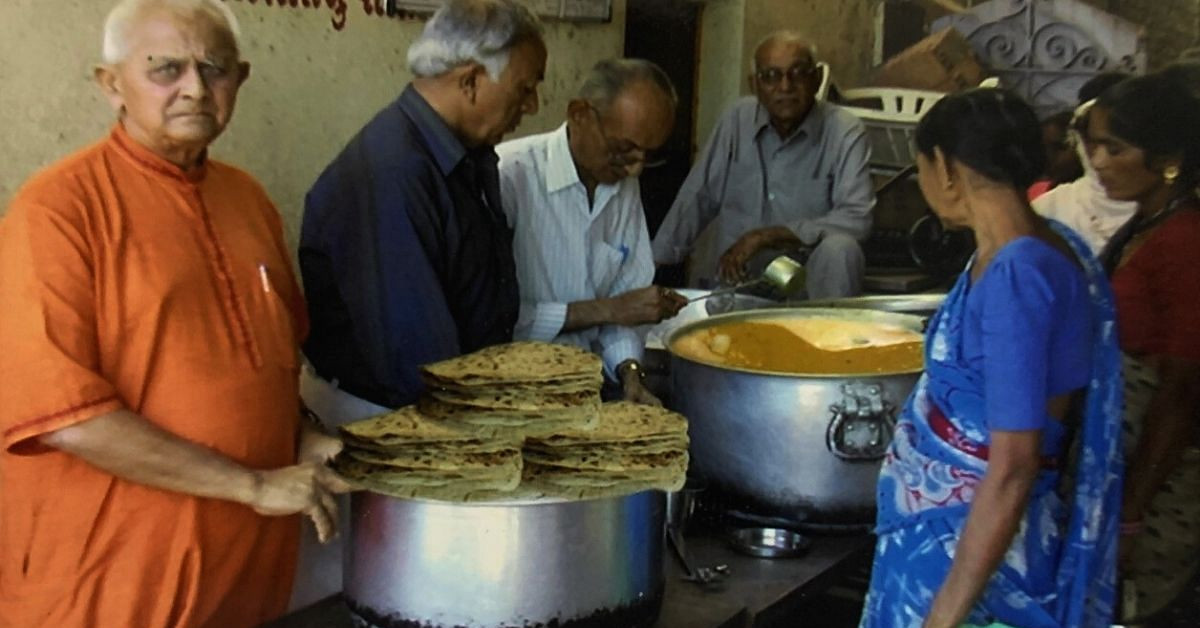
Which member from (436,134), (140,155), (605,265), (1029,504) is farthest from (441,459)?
(605,265)

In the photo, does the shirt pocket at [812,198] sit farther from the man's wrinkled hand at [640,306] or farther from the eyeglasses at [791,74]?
the man's wrinkled hand at [640,306]

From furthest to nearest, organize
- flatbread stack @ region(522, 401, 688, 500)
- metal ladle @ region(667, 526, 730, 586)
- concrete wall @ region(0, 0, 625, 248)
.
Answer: concrete wall @ region(0, 0, 625, 248) → metal ladle @ region(667, 526, 730, 586) → flatbread stack @ region(522, 401, 688, 500)

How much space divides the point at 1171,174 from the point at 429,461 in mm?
1908

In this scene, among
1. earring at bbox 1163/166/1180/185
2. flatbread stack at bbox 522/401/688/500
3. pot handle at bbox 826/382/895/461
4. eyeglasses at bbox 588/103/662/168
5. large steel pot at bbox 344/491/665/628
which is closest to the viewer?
large steel pot at bbox 344/491/665/628

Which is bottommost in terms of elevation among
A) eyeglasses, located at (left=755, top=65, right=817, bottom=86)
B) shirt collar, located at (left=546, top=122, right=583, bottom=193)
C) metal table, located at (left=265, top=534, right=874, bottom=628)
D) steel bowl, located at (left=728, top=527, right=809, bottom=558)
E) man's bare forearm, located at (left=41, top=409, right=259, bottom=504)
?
metal table, located at (left=265, top=534, right=874, bottom=628)

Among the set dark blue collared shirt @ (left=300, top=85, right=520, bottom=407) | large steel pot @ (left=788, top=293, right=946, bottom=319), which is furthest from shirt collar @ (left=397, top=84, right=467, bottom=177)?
large steel pot @ (left=788, top=293, right=946, bottom=319)

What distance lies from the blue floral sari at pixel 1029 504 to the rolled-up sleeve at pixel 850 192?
203 cm

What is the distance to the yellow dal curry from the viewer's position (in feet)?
7.65

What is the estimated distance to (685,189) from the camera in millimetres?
4164

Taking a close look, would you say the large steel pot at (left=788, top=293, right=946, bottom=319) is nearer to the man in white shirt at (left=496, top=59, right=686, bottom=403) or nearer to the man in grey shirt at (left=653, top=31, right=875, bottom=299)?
the man in white shirt at (left=496, top=59, right=686, bottom=403)

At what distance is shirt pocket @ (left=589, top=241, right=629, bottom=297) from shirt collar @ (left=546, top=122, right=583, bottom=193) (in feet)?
0.58

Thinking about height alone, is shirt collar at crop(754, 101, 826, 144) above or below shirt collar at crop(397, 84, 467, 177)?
above

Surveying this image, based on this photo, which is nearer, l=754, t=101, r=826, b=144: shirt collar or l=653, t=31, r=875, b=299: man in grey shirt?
l=653, t=31, r=875, b=299: man in grey shirt

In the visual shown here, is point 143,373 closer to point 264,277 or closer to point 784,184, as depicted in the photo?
point 264,277
